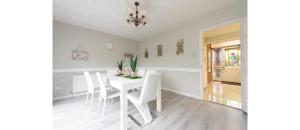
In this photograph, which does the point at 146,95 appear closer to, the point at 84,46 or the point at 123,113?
the point at 123,113

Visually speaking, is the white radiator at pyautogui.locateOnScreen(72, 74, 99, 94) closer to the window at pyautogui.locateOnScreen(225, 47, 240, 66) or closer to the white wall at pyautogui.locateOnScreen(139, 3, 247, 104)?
the white wall at pyautogui.locateOnScreen(139, 3, 247, 104)

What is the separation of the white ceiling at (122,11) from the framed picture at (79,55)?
828mm

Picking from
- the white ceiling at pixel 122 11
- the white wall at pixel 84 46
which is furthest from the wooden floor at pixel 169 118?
the white ceiling at pixel 122 11

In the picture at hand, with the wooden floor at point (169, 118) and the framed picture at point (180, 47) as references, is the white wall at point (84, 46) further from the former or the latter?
the framed picture at point (180, 47)

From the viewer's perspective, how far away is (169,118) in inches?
73.6

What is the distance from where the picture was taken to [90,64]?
3637 mm

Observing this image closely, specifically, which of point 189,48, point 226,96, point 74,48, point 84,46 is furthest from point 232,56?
point 74,48

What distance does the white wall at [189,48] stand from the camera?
7.74 ft

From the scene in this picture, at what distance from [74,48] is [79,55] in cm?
25

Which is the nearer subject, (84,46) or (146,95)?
(146,95)
